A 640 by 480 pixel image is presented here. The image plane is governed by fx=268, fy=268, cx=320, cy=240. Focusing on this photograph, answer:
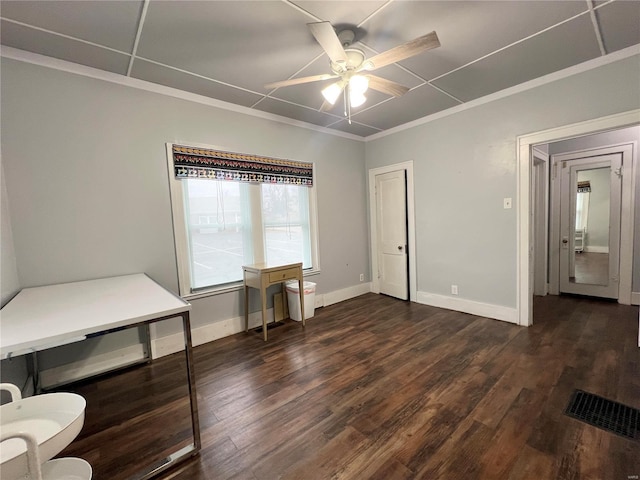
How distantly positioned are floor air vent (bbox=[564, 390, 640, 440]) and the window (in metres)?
2.86

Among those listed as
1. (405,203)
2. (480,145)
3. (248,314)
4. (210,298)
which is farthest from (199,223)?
(480,145)

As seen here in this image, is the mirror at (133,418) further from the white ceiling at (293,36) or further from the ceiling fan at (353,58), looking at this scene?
the ceiling fan at (353,58)

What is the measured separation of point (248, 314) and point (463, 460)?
2416mm

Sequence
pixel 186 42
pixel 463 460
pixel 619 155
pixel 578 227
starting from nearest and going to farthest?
pixel 463 460 < pixel 186 42 < pixel 619 155 < pixel 578 227

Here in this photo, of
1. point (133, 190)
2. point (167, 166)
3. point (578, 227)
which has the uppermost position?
point (167, 166)

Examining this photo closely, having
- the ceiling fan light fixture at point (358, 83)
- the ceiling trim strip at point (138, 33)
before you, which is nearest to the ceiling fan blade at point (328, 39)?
the ceiling fan light fixture at point (358, 83)

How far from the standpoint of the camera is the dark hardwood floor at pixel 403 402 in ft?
4.61

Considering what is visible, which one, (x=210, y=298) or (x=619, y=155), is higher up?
(x=619, y=155)

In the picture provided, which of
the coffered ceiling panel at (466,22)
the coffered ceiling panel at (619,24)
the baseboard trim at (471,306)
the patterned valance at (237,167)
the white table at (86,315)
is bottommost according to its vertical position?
the baseboard trim at (471,306)

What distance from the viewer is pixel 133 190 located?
8.13 feet

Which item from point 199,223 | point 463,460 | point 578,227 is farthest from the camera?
point 578,227

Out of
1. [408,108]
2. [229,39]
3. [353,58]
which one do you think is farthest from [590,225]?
[229,39]

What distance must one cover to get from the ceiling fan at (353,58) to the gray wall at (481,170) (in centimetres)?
158

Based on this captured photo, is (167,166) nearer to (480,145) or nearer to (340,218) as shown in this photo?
(340,218)
